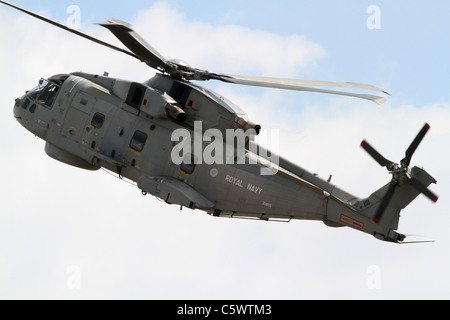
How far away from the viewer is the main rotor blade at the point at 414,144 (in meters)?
26.0

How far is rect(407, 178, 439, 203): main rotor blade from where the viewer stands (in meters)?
25.8

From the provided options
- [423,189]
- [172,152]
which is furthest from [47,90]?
[423,189]

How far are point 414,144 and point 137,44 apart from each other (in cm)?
990

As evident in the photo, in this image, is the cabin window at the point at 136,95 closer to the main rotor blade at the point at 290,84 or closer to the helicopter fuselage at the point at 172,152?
the helicopter fuselage at the point at 172,152

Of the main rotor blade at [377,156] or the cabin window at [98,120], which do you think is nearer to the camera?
the main rotor blade at [377,156]

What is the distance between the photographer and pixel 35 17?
2895cm

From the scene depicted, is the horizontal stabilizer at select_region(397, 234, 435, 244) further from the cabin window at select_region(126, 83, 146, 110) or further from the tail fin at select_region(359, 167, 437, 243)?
the cabin window at select_region(126, 83, 146, 110)

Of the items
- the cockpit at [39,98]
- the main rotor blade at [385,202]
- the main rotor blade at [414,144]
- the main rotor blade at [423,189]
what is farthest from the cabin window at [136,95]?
the main rotor blade at [423,189]

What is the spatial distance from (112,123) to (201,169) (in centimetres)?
395

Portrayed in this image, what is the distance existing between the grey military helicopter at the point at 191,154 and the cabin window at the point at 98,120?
0.04m

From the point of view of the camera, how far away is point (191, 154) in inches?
1125

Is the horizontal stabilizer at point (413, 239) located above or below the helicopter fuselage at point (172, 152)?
below

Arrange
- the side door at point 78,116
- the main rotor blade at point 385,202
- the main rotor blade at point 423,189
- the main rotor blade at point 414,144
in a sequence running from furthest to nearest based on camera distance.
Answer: the side door at point 78,116 < the main rotor blade at point 385,202 < the main rotor blade at point 414,144 < the main rotor blade at point 423,189

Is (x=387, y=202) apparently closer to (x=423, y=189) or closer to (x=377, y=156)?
(x=423, y=189)
